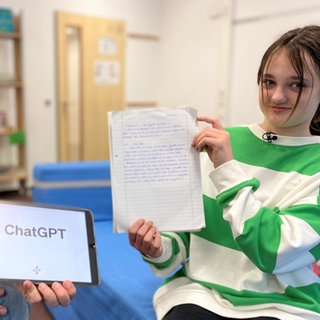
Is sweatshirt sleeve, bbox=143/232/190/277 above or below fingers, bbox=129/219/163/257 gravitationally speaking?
below

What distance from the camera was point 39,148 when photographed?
4109mm

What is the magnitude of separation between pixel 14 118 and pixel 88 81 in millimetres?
869

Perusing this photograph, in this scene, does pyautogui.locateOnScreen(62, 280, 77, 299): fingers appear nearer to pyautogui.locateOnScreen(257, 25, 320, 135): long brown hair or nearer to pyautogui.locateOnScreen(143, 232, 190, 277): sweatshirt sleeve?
pyautogui.locateOnScreen(143, 232, 190, 277): sweatshirt sleeve

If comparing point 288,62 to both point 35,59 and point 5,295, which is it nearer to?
point 5,295

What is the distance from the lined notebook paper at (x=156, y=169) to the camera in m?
0.85

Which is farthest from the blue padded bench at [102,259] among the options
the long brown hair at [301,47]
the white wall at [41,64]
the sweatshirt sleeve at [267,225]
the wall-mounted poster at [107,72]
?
the wall-mounted poster at [107,72]

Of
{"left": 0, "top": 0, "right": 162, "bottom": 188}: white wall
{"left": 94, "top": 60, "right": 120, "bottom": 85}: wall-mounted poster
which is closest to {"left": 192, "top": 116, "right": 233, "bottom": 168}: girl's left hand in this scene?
{"left": 0, "top": 0, "right": 162, "bottom": 188}: white wall

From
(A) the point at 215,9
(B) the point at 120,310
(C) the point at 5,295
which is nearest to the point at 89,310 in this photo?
(B) the point at 120,310

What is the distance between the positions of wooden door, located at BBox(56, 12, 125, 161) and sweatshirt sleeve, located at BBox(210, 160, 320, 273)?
357 centimetres

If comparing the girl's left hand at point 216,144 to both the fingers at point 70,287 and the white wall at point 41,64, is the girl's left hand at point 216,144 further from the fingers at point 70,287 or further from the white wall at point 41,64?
the white wall at point 41,64

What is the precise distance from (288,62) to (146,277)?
84 cm

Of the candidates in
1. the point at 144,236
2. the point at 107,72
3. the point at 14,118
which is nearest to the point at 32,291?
the point at 144,236

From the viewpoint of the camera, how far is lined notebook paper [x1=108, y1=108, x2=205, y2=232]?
848mm

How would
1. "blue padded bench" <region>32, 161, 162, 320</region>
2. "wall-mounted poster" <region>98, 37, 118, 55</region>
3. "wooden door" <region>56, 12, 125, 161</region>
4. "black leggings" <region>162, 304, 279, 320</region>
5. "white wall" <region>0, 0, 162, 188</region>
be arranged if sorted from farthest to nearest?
"wall-mounted poster" <region>98, 37, 118, 55</region> → "wooden door" <region>56, 12, 125, 161</region> → "white wall" <region>0, 0, 162, 188</region> → "blue padded bench" <region>32, 161, 162, 320</region> → "black leggings" <region>162, 304, 279, 320</region>
